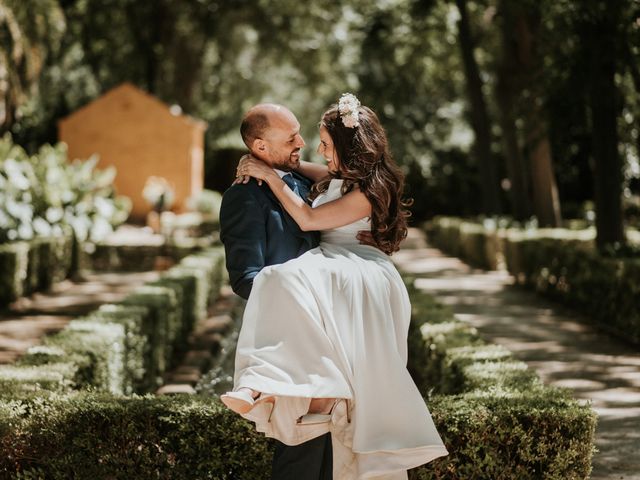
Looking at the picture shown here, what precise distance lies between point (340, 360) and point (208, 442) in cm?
121

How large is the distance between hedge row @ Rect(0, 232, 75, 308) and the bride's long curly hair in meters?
11.0

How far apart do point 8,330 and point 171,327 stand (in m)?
2.99

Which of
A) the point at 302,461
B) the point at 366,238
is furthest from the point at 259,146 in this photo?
the point at 302,461

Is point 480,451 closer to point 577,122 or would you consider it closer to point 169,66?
point 577,122

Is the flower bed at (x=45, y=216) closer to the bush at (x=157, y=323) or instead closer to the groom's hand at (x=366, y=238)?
the bush at (x=157, y=323)

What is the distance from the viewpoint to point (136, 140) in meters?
31.5

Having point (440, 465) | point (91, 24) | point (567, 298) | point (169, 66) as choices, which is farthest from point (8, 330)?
point (169, 66)

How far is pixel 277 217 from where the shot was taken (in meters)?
3.91

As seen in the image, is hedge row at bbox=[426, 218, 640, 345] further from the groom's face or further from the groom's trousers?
the groom's trousers

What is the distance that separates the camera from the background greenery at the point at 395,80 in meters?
15.5

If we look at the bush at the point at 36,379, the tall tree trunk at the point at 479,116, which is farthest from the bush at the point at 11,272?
the tall tree trunk at the point at 479,116

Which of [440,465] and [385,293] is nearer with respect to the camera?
[385,293]

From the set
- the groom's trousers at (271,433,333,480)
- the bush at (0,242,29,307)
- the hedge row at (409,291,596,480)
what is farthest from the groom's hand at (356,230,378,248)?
the bush at (0,242,29,307)

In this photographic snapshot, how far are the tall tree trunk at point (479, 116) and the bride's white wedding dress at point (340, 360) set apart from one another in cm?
1843
